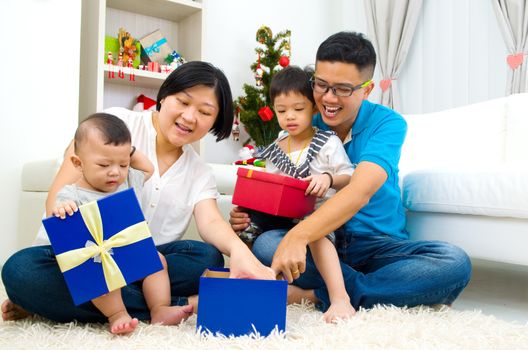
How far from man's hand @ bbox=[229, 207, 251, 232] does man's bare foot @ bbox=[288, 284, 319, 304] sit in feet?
0.75

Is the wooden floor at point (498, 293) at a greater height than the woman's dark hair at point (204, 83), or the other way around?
the woman's dark hair at point (204, 83)

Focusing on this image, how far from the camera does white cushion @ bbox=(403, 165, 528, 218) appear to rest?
1.52m

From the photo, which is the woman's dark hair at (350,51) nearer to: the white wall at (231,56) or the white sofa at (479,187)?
the white sofa at (479,187)

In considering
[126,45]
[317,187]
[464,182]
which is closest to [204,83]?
[317,187]

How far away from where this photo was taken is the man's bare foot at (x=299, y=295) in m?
1.42

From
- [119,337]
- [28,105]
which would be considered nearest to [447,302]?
[119,337]

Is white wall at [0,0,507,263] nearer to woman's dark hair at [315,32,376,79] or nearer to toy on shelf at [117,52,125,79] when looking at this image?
toy on shelf at [117,52,125,79]

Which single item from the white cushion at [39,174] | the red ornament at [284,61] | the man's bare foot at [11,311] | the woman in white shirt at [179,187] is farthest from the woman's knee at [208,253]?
the red ornament at [284,61]

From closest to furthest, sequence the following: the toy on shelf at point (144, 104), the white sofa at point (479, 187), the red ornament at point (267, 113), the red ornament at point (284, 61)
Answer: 1. the white sofa at point (479, 187)
2. the red ornament at point (267, 113)
3. the toy on shelf at point (144, 104)
4. the red ornament at point (284, 61)

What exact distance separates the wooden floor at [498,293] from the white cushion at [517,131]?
1.63ft

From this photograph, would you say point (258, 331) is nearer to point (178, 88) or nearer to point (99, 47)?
point (178, 88)

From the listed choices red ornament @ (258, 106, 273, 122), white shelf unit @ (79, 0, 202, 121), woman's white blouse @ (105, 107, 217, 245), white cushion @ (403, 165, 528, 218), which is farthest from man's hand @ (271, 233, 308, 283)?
white shelf unit @ (79, 0, 202, 121)

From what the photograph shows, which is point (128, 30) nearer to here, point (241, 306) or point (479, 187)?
point (479, 187)

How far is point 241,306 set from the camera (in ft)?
3.33
